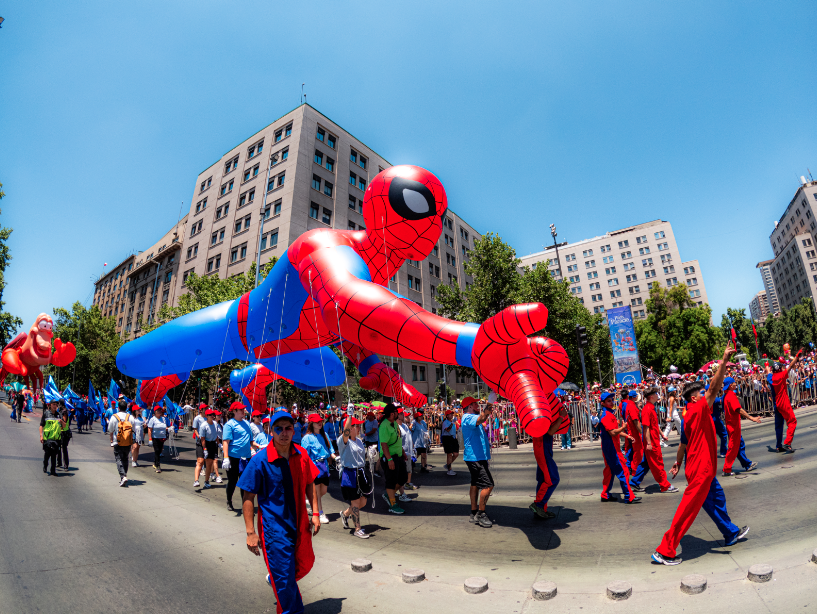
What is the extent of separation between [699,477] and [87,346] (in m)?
57.2

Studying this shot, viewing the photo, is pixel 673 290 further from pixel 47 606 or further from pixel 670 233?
pixel 47 606

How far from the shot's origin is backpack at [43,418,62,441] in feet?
31.9

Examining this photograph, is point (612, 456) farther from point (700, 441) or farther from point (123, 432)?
point (123, 432)

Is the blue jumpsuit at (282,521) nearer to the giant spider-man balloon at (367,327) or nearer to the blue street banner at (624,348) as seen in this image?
the giant spider-man balloon at (367,327)

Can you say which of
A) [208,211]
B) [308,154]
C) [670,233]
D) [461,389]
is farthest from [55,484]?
[670,233]

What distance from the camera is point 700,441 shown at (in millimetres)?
4453

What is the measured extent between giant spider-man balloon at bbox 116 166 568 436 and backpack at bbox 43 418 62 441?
2543 mm

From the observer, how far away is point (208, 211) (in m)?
42.9

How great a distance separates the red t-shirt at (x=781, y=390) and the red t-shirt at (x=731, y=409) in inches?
79.6

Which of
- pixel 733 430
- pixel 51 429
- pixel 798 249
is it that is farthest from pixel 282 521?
pixel 798 249

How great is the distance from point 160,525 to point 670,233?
8873 cm

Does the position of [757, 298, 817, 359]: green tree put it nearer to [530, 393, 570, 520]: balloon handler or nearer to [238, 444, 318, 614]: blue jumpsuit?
[530, 393, 570, 520]: balloon handler

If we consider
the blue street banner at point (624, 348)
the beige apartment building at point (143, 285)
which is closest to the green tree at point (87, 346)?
the beige apartment building at point (143, 285)

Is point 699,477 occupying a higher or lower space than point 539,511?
higher
